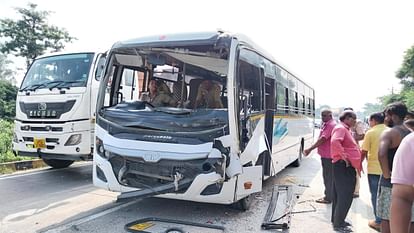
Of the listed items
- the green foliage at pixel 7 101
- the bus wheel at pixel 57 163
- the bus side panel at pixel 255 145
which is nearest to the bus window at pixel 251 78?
the bus side panel at pixel 255 145

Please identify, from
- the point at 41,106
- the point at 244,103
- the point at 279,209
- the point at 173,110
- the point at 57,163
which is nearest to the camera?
the point at 173,110

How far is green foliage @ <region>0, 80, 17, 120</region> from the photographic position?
68.7ft

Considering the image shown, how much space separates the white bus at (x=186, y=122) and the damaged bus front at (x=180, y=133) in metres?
0.01

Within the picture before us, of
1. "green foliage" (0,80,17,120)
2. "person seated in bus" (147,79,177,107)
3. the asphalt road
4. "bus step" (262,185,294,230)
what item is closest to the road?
the asphalt road

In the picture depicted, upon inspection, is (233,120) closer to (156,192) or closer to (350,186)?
(156,192)

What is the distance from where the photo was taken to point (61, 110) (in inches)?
279

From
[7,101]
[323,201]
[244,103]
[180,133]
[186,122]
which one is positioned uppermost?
[7,101]

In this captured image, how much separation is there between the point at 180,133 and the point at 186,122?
18cm

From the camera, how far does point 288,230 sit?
4855mm

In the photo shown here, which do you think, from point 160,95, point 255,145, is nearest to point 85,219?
point 160,95

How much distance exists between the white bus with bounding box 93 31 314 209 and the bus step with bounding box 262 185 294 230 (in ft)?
1.65

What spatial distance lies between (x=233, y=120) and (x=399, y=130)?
194 cm

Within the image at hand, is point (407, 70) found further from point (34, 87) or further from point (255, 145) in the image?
point (34, 87)

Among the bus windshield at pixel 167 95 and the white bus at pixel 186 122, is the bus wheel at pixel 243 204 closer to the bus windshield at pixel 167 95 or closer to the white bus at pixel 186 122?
the white bus at pixel 186 122
